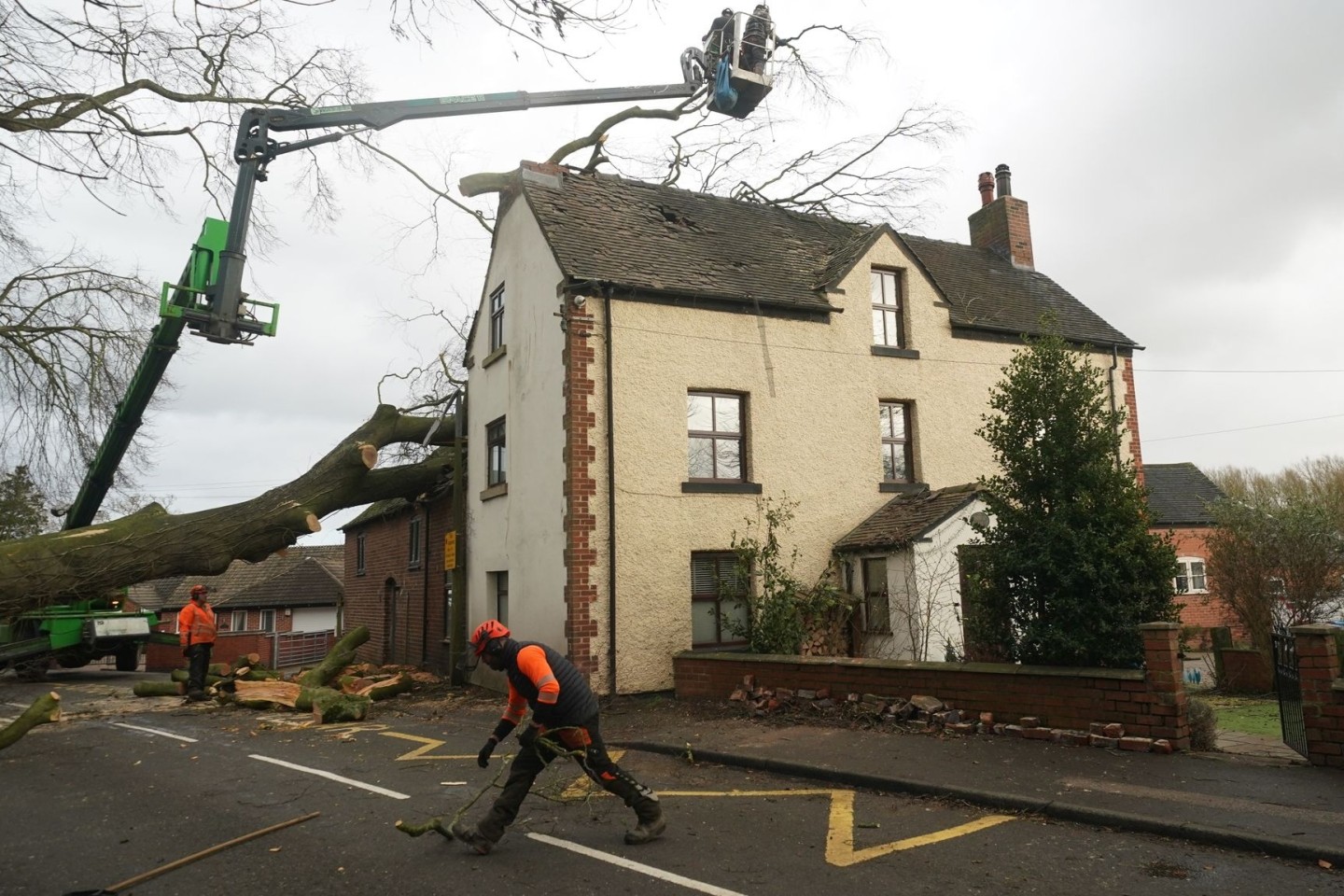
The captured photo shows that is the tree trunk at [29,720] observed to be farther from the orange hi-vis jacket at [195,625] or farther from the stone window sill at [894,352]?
the stone window sill at [894,352]

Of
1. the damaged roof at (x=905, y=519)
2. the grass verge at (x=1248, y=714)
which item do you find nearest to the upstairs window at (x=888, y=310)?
the damaged roof at (x=905, y=519)

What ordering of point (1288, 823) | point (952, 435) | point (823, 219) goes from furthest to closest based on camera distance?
1. point (823, 219)
2. point (952, 435)
3. point (1288, 823)

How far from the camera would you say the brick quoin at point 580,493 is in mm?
12430

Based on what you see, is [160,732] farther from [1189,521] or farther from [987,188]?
[1189,521]

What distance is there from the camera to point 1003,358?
17406 millimetres

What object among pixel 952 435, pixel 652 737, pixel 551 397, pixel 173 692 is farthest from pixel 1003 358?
pixel 173 692

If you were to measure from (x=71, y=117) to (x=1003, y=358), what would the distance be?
1554cm

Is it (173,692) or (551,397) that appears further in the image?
(173,692)

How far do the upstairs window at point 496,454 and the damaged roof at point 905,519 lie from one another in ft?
20.3

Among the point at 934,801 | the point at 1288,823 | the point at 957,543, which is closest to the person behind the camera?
the point at 1288,823

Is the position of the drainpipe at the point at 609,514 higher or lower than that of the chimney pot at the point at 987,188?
lower

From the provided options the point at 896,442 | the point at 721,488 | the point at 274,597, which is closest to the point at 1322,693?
the point at 721,488

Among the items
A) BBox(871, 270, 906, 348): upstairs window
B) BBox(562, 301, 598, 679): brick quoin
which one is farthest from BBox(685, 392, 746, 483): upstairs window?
BBox(871, 270, 906, 348): upstairs window

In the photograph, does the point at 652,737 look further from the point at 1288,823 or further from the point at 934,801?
the point at 1288,823
